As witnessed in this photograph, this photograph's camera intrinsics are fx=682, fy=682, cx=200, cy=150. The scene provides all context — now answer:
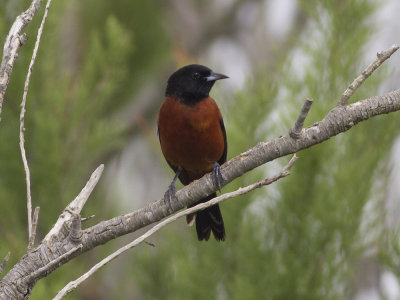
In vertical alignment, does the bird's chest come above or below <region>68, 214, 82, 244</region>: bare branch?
above

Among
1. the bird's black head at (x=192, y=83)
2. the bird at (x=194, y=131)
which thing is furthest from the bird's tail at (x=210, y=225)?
the bird's black head at (x=192, y=83)

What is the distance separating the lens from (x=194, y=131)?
4059 mm

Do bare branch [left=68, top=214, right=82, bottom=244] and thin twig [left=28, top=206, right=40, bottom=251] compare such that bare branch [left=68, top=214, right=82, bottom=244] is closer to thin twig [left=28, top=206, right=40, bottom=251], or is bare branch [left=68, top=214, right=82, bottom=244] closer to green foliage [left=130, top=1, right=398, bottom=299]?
thin twig [left=28, top=206, right=40, bottom=251]

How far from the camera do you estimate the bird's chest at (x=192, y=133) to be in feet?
13.3

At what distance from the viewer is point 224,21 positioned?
24.4ft

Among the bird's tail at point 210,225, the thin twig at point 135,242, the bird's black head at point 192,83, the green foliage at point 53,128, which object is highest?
the green foliage at point 53,128

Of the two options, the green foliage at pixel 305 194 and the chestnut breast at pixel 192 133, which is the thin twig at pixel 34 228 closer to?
the chestnut breast at pixel 192 133

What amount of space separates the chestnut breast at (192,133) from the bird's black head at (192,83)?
7 centimetres

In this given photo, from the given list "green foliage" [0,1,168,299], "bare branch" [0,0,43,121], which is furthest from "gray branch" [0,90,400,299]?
"green foliage" [0,1,168,299]

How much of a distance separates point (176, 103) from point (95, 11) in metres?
3.13

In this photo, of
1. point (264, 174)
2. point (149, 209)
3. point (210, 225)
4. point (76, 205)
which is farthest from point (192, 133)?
point (76, 205)

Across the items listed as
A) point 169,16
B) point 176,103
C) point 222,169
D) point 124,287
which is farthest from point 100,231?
point 169,16

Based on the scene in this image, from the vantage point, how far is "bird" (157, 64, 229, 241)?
13.3ft

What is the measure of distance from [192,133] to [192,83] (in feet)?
1.48
